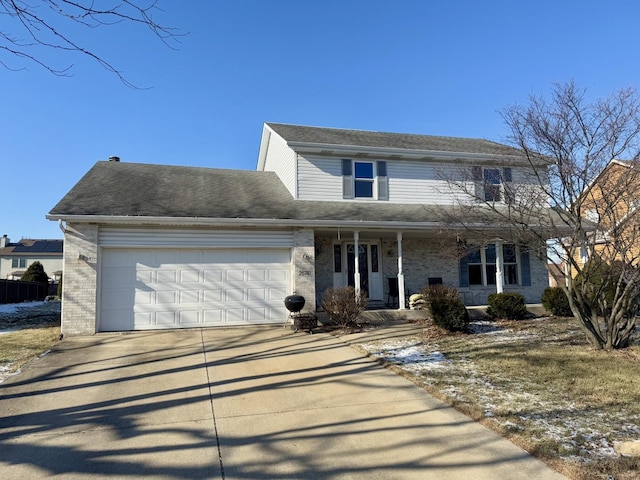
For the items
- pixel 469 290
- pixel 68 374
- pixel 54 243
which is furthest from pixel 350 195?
pixel 54 243

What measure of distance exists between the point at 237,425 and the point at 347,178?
10475mm

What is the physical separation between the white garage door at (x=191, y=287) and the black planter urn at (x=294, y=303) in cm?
81

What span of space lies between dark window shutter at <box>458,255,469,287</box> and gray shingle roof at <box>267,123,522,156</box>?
12.4 ft

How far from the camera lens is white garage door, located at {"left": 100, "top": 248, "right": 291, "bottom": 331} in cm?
1116

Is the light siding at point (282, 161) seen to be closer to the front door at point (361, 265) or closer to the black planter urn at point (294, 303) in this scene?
the front door at point (361, 265)

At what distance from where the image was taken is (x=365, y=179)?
14414 mm

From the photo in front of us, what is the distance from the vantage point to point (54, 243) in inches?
2327

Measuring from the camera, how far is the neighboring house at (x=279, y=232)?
434 inches

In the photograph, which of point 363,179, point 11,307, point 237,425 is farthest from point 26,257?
point 237,425

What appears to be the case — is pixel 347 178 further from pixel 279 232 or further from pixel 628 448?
pixel 628 448

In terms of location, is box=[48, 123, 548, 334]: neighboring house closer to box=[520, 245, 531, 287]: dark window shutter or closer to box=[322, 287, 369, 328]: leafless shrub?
box=[520, 245, 531, 287]: dark window shutter

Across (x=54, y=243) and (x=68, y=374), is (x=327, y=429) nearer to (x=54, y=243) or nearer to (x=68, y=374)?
(x=68, y=374)

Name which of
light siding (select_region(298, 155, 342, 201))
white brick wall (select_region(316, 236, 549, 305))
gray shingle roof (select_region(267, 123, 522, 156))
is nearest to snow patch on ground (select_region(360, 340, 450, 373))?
white brick wall (select_region(316, 236, 549, 305))

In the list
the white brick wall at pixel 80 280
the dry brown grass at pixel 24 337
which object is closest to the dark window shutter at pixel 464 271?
the white brick wall at pixel 80 280
